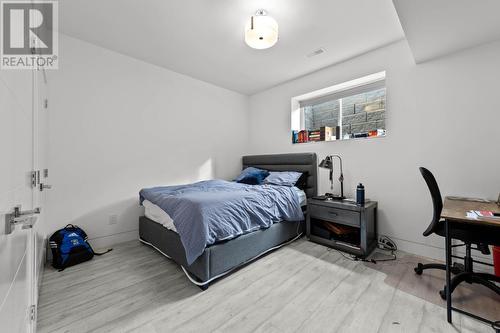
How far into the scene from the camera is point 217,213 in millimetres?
1891

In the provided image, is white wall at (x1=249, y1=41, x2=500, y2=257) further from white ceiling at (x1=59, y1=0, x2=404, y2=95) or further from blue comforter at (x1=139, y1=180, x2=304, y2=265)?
blue comforter at (x1=139, y1=180, x2=304, y2=265)

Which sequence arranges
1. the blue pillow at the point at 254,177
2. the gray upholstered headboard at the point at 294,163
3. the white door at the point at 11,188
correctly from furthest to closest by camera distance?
1. the blue pillow at the point at 254,177
2. the gray upholstered headboard at the point at 294,163
3. the white door at the point at 11,188

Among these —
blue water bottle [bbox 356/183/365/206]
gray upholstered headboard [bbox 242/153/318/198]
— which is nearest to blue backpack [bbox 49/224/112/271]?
gray upholstered headboard [bbox 242/153/318/198]

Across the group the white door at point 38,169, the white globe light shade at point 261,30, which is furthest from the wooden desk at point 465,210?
the white door at point 38,169

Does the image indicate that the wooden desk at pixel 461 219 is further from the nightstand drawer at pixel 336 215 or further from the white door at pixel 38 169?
the white door at pixel 38 169

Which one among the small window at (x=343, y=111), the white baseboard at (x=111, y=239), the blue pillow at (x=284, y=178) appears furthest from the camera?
the blue pillow at (x=284, y=178)

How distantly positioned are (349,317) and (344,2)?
2.70 meters

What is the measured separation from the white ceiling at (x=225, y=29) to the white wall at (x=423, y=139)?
50cm

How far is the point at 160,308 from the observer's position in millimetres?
1529

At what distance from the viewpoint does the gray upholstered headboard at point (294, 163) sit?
3260mm

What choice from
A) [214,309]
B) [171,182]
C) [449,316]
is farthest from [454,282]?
[171,182]

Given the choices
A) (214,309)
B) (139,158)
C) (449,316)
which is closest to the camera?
(449,316)

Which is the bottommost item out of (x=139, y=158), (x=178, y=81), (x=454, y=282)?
(x=454, y=282)

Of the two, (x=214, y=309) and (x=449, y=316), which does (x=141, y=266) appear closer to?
(x=214, y=309)
